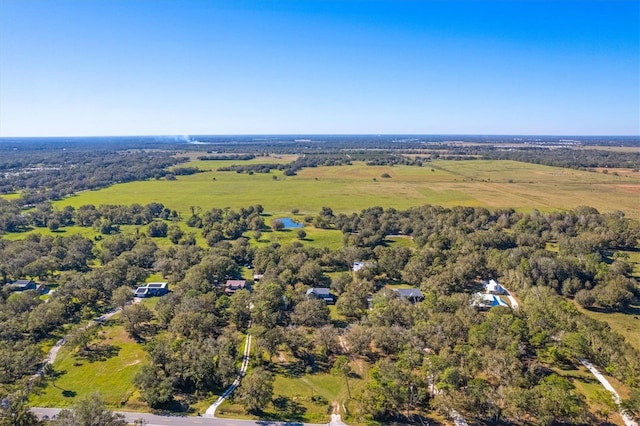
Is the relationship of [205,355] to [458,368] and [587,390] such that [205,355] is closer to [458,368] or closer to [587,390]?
[458,368]

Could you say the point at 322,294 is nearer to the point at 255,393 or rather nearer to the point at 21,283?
the point at 255,393

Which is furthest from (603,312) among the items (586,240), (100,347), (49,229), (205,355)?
(49,229)

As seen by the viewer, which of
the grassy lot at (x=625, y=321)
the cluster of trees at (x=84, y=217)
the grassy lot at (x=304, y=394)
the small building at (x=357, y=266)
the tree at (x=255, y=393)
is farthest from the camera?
the cluster of trees at (x=84, y=217)

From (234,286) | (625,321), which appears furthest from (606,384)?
(234,286)

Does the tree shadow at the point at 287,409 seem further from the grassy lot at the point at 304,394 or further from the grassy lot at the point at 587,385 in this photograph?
the grassy lot at the point at 587,385

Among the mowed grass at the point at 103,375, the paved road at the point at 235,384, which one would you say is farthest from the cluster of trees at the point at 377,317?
the mowed grass at the point at 103,375

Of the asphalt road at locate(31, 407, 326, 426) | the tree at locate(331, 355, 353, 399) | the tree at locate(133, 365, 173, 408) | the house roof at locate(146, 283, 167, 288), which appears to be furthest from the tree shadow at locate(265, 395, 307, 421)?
the house roof at locate(146, 283, 167, 288)
